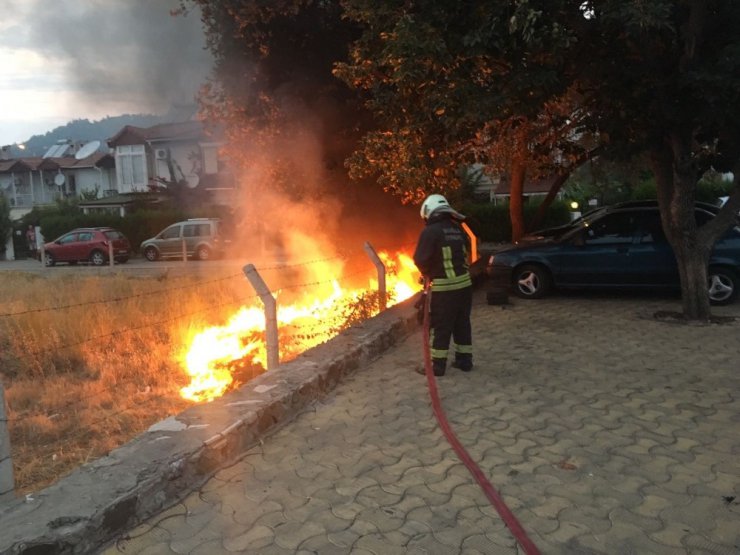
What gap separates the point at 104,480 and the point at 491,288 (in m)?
6.72

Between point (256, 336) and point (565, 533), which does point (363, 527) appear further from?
point (256, 336)

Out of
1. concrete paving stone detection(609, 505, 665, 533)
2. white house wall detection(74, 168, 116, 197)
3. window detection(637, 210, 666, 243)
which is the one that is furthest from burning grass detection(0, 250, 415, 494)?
white house wall detection(74, 168, 116, 197)

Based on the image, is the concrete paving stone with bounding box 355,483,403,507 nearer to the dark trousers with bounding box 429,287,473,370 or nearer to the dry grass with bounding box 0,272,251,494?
the dark trousers with bounding box 429,287,473,370

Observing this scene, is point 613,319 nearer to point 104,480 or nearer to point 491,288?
→ point 491,288

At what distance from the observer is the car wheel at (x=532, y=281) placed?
9.23 metres

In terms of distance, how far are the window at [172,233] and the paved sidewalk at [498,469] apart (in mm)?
19627

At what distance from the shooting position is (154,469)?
2979mm

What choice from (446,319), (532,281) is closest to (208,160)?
(532,281)

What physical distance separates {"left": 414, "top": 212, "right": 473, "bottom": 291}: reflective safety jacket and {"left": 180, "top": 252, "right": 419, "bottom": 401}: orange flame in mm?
2295

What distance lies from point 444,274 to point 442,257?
145 mm

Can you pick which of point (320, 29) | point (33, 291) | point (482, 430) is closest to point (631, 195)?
point (320, 29)

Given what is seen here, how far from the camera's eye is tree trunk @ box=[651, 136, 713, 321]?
22.8 feet

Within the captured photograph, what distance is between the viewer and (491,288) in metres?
8.81

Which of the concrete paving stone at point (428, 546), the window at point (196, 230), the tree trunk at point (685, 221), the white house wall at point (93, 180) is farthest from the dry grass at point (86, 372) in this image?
the white house wall at point (93, 180)
